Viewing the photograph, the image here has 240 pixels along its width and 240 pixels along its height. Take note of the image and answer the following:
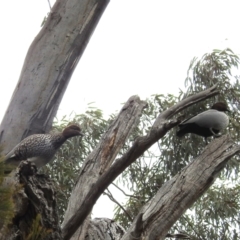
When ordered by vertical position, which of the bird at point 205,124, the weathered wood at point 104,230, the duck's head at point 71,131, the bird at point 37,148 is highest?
Answer: the bird at point 205,124

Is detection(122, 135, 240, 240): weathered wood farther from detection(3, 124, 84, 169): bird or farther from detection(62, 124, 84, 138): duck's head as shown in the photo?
detection(62, 124, 84, 138): duck's head

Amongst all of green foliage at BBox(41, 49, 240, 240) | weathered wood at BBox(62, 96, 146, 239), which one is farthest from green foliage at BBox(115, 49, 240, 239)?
weathered wood at BBox(62, 96, 146, 239)

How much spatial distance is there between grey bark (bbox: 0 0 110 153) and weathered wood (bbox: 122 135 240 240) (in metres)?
0.70

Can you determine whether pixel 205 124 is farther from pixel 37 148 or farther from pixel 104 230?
pixel 104 230

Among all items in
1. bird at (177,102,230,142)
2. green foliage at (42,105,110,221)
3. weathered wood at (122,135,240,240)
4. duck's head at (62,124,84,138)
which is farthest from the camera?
green foliage at (42,105,110,221)

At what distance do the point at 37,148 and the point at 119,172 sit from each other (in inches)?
40.7

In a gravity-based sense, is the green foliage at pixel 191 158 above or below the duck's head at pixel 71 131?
above

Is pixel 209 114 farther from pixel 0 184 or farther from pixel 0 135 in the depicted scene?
pixel 0 184

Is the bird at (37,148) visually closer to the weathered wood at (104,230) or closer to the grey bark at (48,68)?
the grey bark at (48,68)

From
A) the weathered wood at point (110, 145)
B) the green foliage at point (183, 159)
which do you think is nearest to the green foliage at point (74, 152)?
the green foliage at point (183, 159)

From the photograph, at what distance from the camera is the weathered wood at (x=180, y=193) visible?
2.91m

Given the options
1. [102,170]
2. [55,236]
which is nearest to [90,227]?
[102,170]

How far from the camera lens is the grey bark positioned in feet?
10.3

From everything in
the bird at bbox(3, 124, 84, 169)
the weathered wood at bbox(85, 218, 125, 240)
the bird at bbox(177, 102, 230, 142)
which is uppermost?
the bird at bbox(177, 102, 230, 142)
